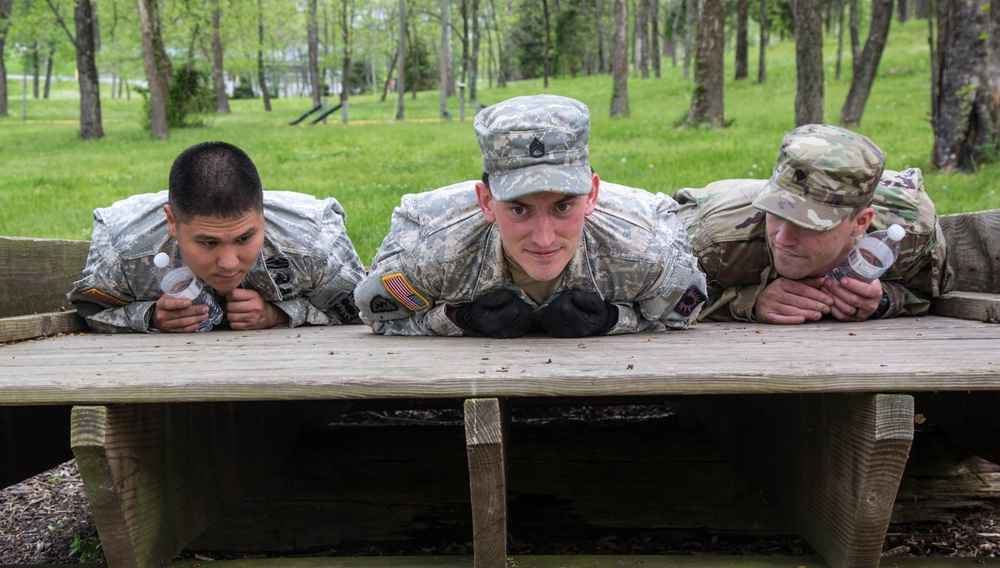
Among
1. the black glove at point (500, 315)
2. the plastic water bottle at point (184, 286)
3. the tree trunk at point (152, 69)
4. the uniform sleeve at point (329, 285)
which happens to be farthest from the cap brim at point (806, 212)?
the tree trunk at point (152, 69)

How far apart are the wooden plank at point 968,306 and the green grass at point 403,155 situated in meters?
2.90

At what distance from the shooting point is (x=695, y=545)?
3.31 m

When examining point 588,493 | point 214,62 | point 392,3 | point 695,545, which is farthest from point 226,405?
point 392,3

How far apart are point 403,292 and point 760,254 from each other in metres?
1.52

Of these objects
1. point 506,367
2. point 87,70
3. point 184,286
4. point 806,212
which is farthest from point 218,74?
point 506,367

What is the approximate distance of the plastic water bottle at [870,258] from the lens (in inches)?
144

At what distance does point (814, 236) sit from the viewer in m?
3.46

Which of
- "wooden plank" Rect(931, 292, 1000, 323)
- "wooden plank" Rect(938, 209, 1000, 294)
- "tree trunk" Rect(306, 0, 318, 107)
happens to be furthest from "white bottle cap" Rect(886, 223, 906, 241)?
"tree trunk" Rect(306, 0, 318, 107)

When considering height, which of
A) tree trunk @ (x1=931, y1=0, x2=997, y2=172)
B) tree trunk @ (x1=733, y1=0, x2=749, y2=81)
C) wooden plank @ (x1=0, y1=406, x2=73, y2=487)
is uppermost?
tree trunk @ (x1=733, y1=0, x2=749, y2=81)

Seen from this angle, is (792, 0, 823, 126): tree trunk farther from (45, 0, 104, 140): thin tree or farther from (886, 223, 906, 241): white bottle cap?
(45, 0, 104, 140): thin tree

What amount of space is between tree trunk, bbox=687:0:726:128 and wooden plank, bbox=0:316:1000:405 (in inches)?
448

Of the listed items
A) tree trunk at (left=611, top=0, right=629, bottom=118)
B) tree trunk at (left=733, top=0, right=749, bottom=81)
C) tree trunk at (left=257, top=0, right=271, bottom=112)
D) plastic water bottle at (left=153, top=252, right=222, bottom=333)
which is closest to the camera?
plastic water bottle at (left=153, top=252, right=222, bottom=333)

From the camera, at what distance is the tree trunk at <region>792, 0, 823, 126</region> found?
435 inches

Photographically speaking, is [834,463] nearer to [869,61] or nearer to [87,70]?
[869,61]
